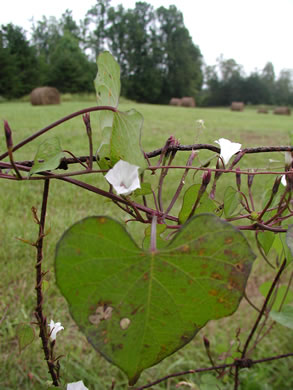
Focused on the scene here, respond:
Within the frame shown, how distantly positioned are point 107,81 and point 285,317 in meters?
0.29

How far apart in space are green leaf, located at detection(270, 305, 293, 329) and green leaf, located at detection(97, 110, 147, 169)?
0.76 feet

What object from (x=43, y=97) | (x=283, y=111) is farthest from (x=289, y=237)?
(x=283, y=111)

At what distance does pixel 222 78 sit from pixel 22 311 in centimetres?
2021

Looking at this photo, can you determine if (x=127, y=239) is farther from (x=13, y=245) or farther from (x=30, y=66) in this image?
(x=30, y=66)

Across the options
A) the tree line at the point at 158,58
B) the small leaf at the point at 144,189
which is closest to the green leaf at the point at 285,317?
the small leaf at the point at 144,189

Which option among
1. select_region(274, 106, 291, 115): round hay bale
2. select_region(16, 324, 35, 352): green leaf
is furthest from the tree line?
select_region(16, 324, 35, 352): green leaf

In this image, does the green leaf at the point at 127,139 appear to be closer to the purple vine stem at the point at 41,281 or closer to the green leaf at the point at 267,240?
the purple vine stem at the point at 41,281

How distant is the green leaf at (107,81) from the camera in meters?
0.21

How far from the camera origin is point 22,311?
31.1 inches

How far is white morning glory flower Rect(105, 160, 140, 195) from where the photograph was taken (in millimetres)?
188

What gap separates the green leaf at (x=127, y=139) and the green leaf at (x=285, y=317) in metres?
0.23

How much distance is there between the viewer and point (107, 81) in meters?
0.22

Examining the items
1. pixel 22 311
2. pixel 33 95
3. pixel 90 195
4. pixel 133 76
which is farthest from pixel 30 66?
pixel 22 311

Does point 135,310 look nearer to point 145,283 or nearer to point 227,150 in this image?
point 145,283
